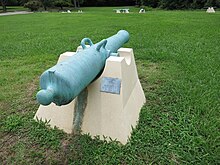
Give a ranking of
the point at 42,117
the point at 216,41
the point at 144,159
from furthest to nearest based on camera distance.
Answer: the point at 216,41
the point at 42,117
the point at 144,159

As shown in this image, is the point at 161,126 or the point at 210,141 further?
the point at 161,126

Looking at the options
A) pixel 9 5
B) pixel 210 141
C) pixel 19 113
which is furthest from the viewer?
pixel 9 5

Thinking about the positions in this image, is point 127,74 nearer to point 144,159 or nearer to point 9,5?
point 144,159

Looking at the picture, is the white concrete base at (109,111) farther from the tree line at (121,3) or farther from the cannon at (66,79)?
the tree line at (121,3)

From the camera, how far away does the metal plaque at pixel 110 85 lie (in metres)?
2.19

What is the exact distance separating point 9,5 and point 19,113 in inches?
1639

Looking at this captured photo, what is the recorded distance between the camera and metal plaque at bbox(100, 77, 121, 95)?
219 centimetres

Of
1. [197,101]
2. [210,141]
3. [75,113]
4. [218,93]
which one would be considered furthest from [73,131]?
[218,93]

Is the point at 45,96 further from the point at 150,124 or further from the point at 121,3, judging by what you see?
the point at 121,3

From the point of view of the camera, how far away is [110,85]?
221cm

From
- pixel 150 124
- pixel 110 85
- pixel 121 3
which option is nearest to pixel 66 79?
pixel 110 85

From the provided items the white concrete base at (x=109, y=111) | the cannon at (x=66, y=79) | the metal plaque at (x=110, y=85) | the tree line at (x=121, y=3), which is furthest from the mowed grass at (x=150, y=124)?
the tree line at (x=121, y=3)

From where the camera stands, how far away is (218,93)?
3.10 m

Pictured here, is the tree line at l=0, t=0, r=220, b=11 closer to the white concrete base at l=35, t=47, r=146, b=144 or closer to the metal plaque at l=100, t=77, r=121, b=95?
the white concrete base at l=35, t=47, r=146, b=144
